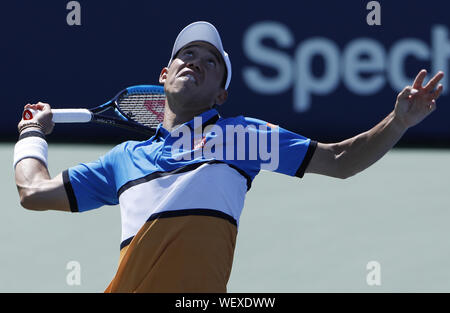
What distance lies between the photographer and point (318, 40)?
28.3ft

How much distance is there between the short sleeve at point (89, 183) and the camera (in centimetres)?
387

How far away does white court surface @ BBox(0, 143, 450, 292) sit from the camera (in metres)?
5.57

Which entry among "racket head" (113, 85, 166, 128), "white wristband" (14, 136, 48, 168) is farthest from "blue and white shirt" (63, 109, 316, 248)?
"racket head" (113, 85, 166, 128)

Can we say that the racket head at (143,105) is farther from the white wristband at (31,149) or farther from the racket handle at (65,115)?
the white wristband at (31,149)

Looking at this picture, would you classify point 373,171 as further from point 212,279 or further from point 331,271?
point 212,279

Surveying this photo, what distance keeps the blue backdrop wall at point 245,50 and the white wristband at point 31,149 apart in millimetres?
4764

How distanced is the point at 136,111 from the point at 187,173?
1591mm

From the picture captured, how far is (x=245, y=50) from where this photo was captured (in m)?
8.62

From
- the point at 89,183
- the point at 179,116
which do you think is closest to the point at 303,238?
the point at 179,116

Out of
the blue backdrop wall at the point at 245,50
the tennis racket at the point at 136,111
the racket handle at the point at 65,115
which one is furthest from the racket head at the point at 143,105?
the blue backdrop wall at the point at 245,50

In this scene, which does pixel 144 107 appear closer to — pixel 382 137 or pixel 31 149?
pixel 31 149

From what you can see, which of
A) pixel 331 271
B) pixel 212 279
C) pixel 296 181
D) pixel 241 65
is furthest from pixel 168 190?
pixel 241 65
